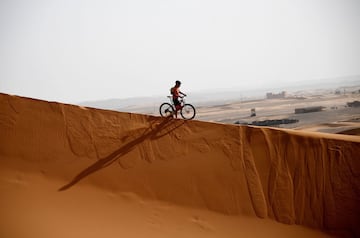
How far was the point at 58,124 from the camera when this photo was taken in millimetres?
8180

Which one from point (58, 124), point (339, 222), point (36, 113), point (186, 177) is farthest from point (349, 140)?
point (36, 113)

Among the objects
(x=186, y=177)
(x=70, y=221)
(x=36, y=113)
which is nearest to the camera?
(x=70, y=221)

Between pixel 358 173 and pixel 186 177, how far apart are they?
4.81 metres

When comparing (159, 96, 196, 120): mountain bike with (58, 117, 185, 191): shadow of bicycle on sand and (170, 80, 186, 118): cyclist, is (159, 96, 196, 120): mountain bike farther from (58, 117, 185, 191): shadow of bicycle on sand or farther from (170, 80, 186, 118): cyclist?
(58, 117, 185, 191): shadow of bicycle on sand

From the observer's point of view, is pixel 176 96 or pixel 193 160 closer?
pixel 193 160

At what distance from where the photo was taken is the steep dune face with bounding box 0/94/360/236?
736 centimetres

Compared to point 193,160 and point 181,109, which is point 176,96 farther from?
point 193,160

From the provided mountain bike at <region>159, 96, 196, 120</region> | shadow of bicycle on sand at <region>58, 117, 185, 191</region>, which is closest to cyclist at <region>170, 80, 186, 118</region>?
mountain bike at <region>159, 96, 196, 120</region>

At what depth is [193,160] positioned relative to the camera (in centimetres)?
802

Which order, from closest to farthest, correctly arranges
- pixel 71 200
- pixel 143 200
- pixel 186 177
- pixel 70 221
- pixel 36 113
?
1. pixel 70 221
2. pixel 71 200
3. pixel 143 200
4. pixel 186 177
5. pixel 36 113

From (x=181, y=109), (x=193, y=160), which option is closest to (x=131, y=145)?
(x=193, y=160)

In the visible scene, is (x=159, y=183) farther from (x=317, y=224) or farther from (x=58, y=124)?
(x=317, y=224)

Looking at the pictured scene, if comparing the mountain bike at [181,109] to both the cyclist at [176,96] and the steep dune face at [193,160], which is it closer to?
the cyclist at [176,96]

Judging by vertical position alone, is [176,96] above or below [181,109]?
above
